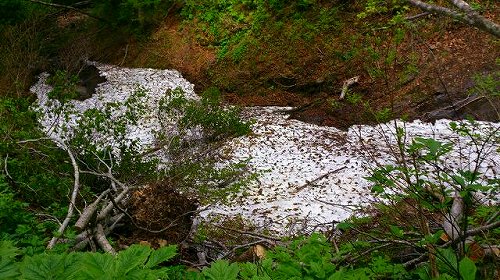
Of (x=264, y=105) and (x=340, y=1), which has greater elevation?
(x=340, y=1)

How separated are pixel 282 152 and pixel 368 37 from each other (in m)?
4.15

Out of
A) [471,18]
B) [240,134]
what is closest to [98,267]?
[471,18]

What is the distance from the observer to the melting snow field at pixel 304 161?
5961 millimetres

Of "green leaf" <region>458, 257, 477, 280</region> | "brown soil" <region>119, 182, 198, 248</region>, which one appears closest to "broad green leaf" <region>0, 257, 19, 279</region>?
"green leaf" <region>458, 257, 477, 280</region>

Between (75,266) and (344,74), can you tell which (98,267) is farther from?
(344,74)

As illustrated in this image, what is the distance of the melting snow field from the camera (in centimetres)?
596

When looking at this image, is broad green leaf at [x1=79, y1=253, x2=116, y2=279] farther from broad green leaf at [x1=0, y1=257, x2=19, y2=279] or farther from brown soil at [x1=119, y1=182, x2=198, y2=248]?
brown soil at [x1=119, y1=182, x2=198, y2=248]

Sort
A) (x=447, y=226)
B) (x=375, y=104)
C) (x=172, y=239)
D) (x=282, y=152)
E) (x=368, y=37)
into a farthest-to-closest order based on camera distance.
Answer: (x=368, y=37) → (x=375, y=104) → (x=282, y=152) → (x=172, y=239) → (x=447, y=226)

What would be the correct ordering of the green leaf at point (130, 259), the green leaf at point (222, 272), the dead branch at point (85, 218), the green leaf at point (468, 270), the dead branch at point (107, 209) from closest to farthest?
the green leaf at point (130, 259) < the green leaf at point (222, 272) < the green leaf at point (468, 270) < the dead branch at point (85, 218) < the dead branch at point (107, 209)

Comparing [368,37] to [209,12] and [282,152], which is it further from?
[209,12]

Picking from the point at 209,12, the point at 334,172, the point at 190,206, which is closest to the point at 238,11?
the point at 209,12

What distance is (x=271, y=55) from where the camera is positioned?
444 inches

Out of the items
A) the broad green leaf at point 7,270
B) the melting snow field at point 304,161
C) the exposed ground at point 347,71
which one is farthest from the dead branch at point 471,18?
the broad green leaf at point 7,270

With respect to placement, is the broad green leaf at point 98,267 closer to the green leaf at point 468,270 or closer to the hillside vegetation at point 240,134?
the hillside vegetation at point 240,134
